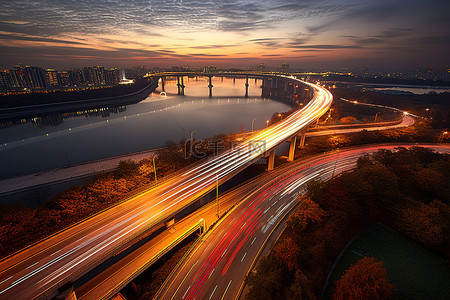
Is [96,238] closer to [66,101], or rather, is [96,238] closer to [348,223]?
[348,223]

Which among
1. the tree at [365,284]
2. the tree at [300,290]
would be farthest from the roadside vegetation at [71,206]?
the tree at [365,284]

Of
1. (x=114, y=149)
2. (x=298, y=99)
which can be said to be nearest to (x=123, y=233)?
(x=114, y=149)

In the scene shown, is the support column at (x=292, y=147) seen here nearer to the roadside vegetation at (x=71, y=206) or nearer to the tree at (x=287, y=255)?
the roadside vegetation at (x=71, y=206)

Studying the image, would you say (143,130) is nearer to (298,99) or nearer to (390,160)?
(390,160)

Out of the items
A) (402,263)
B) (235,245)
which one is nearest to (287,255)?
(235,245)

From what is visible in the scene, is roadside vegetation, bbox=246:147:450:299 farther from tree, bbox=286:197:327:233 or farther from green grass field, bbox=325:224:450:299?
green grass field, bbox=325:224:450:299
